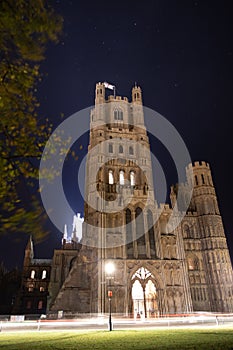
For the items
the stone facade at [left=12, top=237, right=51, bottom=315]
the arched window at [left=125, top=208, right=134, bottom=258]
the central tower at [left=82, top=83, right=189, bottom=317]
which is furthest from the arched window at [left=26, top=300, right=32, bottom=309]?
the arched window at [left=125, top=208, right=134, bottom=258]

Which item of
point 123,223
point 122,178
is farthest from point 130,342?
point 122,178

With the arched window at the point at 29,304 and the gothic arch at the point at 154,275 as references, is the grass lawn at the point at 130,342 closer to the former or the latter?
the gothic arch at the point at 154,275

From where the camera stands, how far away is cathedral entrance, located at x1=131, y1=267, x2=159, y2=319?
31.5 meters

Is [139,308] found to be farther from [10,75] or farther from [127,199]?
[10,75]

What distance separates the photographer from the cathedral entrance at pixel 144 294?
31.5m

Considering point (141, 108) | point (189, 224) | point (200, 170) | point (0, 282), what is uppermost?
point (141, 108)

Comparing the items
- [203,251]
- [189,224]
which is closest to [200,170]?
[189,224]

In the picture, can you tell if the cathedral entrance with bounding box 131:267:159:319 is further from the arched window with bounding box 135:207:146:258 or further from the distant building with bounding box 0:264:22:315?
the distant building with bounding box 0:264:22:315

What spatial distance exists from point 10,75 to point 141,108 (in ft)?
158

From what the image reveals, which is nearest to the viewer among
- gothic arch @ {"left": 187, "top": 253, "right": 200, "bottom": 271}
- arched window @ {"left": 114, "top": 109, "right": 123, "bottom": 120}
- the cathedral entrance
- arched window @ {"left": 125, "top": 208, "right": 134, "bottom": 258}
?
the cathedral entrance

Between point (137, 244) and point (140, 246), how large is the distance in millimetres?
539

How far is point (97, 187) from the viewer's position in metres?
39.9

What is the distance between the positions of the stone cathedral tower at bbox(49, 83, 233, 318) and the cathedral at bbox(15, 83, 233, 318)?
12 cm

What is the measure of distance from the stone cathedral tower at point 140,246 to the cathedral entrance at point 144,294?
12cm
